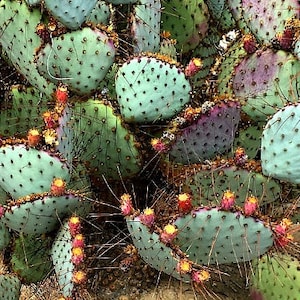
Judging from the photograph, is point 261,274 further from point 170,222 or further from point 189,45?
point 189,45

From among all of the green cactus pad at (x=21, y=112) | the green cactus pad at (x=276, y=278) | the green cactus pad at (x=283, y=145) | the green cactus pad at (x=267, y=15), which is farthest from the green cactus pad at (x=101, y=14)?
the green cactus pad at (x=276, y=278)

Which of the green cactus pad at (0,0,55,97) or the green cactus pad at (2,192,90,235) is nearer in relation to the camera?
the green cactus pad at (2,192,90,235)

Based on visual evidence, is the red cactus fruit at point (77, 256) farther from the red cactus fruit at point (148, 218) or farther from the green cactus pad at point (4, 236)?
the green cactus pad at point (4, 236)

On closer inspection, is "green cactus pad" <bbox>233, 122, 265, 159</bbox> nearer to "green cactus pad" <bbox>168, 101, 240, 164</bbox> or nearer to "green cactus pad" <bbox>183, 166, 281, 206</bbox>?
"green cactus pad" <bbox>168, 101, 240, 164</bbox>

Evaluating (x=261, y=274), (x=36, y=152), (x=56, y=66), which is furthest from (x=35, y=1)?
(x=261, y=274)

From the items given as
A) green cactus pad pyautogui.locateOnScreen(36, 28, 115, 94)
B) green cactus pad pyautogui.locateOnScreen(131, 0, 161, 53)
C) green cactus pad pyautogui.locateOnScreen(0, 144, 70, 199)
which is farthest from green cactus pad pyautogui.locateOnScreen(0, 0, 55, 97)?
green cactus pad pyautogui.locateOnScreen(0, 144, 70, 199)

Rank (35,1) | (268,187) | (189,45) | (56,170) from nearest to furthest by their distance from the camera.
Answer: (56,170) → (268,187) → (35,1) → (189,45)
